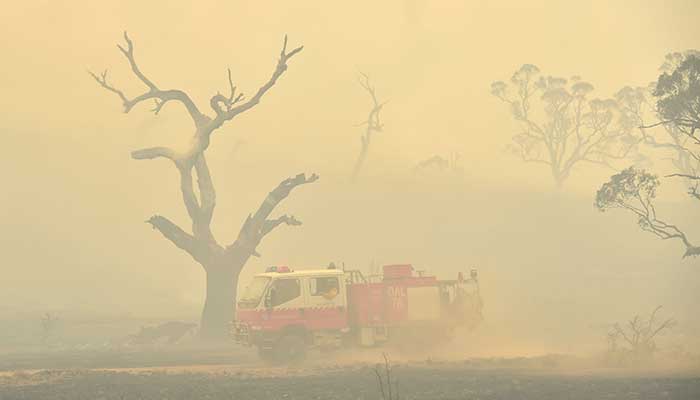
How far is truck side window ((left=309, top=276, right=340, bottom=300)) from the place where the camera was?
32.5 metres

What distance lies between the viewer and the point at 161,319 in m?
60.8

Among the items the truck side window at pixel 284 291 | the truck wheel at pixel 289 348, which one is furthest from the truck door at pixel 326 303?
the truck wheel at pixel 289 348

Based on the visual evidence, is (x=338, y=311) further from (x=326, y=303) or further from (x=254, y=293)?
(x=254, y=293)

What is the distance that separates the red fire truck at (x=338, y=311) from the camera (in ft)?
105

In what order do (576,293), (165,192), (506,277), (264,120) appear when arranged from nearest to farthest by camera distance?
(576,293)
(506,277)
(165,192)
(264,120)

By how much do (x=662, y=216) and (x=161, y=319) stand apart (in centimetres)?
5819

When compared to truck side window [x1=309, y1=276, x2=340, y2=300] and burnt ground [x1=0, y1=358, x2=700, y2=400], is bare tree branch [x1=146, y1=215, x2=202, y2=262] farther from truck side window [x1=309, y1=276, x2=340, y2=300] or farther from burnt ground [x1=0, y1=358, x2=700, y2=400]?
truck side window [x1=309, y1=276, x2=340, y2=300]

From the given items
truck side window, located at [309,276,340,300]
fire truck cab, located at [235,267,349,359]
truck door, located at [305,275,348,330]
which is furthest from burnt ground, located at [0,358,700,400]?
truck side window, located at [309,276,340,300]

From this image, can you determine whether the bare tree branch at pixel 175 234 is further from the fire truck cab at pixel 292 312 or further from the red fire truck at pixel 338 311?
the fire truck cab at pixel 292 312

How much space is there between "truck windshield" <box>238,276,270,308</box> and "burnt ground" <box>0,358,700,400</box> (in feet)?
6.88

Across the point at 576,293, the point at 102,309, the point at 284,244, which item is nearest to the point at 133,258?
the point at 284,244

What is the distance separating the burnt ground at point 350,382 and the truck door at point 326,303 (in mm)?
1403

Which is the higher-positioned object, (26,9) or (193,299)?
(26,9)

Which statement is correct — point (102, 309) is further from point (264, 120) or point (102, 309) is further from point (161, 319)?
point (264, 120)
